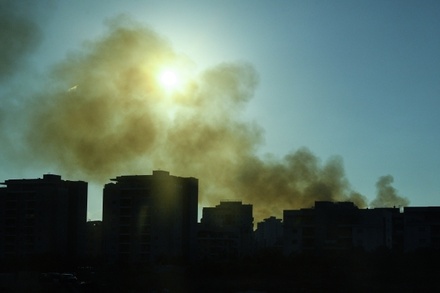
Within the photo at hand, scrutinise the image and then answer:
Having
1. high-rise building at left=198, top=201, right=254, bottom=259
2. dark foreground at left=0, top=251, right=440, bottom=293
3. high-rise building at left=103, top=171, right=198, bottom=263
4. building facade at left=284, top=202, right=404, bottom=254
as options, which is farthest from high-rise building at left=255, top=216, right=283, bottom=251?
dark foreground at left=0, top=251, right=440, bottom=293

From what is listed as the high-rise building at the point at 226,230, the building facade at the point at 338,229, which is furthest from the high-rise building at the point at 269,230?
the building facade at the point at 338,229

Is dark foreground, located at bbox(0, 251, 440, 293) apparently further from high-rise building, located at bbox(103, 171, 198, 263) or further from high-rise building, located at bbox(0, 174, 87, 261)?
high-rise building, located at bbox(0, 174, 87, 261)

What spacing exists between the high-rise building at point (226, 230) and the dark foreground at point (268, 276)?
30.2 m

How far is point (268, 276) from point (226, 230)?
4415cm

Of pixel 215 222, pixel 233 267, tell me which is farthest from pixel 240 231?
pixel 233 267

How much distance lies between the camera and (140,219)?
295 ft

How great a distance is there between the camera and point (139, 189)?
296 feet

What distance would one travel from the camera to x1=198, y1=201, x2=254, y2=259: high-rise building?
109 meters

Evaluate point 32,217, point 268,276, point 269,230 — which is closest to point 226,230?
point 32,217

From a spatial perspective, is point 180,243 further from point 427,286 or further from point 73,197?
point 427,286

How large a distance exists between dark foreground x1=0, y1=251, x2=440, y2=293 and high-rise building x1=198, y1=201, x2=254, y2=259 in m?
30.2

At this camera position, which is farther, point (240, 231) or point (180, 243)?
point (240, 231)

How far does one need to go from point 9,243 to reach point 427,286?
58230mm

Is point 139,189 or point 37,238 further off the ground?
point 139,189
